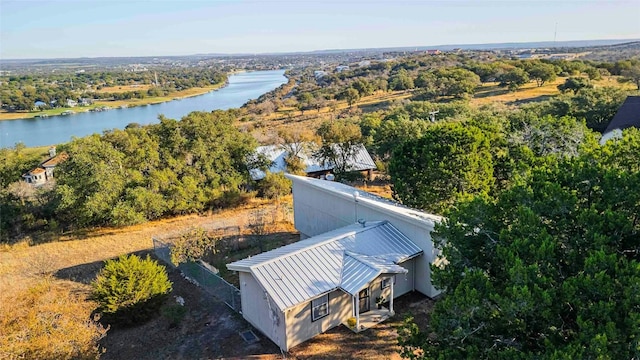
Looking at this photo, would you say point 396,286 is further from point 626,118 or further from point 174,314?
point 626,118

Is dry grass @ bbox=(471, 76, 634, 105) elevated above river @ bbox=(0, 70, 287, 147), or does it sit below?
above

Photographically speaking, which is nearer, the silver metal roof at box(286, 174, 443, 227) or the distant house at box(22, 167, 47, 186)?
the silver metal roof at box(286, 174, 443, 227)

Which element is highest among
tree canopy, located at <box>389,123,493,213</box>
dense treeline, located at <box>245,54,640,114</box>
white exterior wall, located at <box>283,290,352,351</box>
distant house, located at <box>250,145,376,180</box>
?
dense treeline, located at <box>245,54,640,114</box>

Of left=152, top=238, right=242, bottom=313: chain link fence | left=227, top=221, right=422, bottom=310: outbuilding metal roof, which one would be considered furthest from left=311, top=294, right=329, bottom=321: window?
left=152, top=238, right=242, bottom=313: chain link fence

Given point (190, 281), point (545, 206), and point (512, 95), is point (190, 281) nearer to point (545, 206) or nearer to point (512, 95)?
point (545, 206)

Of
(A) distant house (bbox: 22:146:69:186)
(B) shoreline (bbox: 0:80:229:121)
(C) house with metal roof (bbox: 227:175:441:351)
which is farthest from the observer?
(B) shoreline (bbox: 0:80:229:121)

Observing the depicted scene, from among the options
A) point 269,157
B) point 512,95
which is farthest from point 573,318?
point 512,95

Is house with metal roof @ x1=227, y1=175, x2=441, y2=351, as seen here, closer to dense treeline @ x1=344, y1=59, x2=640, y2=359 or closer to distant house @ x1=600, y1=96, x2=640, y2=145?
dense treeline @ x1=344, y1=59, x2=640, y2=359

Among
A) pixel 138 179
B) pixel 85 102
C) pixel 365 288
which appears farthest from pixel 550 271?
pixel 85 102
